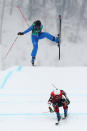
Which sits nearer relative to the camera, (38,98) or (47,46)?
(38,98)

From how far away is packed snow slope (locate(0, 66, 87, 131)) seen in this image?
5719mm

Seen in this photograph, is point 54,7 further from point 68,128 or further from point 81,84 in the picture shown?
point 68,128

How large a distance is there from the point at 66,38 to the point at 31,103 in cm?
3023

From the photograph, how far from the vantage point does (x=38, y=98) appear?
765 cm

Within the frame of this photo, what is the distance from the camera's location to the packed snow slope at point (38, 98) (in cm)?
572

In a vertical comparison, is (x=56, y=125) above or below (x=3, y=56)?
above

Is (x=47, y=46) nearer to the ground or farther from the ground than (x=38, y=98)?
nearer to the ground

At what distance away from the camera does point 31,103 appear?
23.7ft

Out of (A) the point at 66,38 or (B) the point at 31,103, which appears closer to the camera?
(B) the point at 31,103

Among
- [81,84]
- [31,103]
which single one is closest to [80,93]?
[81,84]

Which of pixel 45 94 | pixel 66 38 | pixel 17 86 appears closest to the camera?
pixel 45 94

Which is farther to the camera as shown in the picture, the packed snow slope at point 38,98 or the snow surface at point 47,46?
the snow surface at point 47,46

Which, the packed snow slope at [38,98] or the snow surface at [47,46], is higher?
the packed snow slope at [38,98]

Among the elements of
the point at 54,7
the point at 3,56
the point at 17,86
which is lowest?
the point at 3,56
